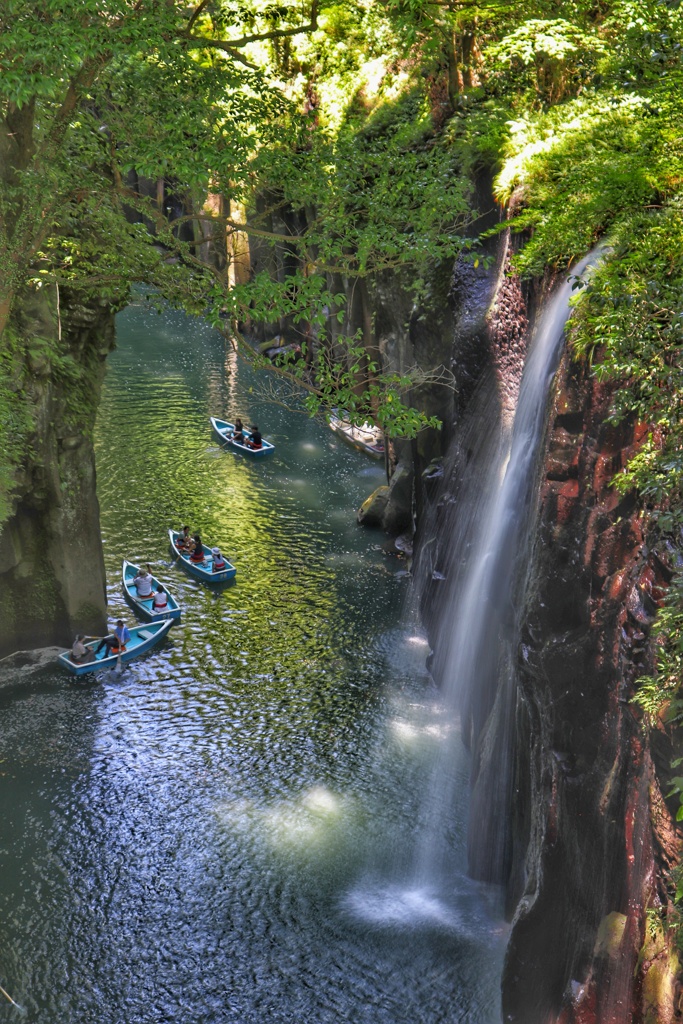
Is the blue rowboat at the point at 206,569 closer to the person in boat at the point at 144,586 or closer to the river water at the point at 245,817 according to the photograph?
the river water at the point at 245,817

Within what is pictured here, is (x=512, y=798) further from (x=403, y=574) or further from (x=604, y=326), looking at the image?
(x=403, y=574)

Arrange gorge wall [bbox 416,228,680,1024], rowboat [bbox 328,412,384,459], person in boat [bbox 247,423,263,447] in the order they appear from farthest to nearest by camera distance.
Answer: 1. rowboat [bbox 328,412,384,459]
2. person in boat [bbox 247,423,263,447]
3. gorge wall [bbox 416,228,680,1024]

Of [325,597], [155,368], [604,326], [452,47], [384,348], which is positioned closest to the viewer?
[604,326]

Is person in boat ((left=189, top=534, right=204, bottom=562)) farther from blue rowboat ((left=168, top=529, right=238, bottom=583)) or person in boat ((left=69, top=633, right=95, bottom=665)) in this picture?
person in boat ((left=69, top=633, right=95, bottom=665))

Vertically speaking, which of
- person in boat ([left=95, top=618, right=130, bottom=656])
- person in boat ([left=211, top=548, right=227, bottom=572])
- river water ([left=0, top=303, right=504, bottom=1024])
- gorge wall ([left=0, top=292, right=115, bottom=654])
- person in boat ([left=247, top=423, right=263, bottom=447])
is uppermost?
gorge wall ([left=0, top=292, right=115, bottom=654])

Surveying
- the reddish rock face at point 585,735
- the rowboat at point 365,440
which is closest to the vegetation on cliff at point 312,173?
the reddish rock face at point 585,735

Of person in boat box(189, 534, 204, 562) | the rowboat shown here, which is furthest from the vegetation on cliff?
the rowboat

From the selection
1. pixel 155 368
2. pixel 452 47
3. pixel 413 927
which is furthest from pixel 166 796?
pixel 155 368

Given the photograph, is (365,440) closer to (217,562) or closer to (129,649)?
(217,562)
